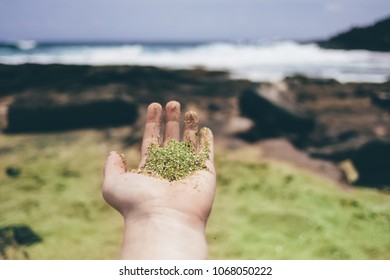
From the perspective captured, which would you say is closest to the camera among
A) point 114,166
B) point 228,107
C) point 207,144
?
point 114,166

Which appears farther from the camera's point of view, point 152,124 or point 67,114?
point 67,114

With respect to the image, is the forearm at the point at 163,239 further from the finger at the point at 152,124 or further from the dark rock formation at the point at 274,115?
the dark rock formation at the point at 274,115

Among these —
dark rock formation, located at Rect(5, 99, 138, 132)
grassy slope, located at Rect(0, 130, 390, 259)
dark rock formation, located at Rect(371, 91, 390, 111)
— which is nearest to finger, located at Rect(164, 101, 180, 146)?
grassy slope, located at Rect(0, 130, 390, 259)

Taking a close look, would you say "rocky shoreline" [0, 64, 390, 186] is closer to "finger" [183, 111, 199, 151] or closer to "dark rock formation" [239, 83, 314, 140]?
"dark rock formation" [239, 83, 314, 140]

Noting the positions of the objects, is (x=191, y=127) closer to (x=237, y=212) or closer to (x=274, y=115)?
(x=237, y=212)

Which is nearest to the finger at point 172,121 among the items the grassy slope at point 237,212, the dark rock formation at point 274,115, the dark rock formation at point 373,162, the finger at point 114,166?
the finger at point 114,166

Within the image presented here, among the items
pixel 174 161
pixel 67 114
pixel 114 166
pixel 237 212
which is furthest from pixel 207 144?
pixel 67 114

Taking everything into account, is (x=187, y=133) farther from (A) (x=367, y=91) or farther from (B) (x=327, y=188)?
(A) (x=367, y=91)

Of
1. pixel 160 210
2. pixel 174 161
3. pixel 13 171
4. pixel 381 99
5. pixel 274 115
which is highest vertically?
pixel 381 99
